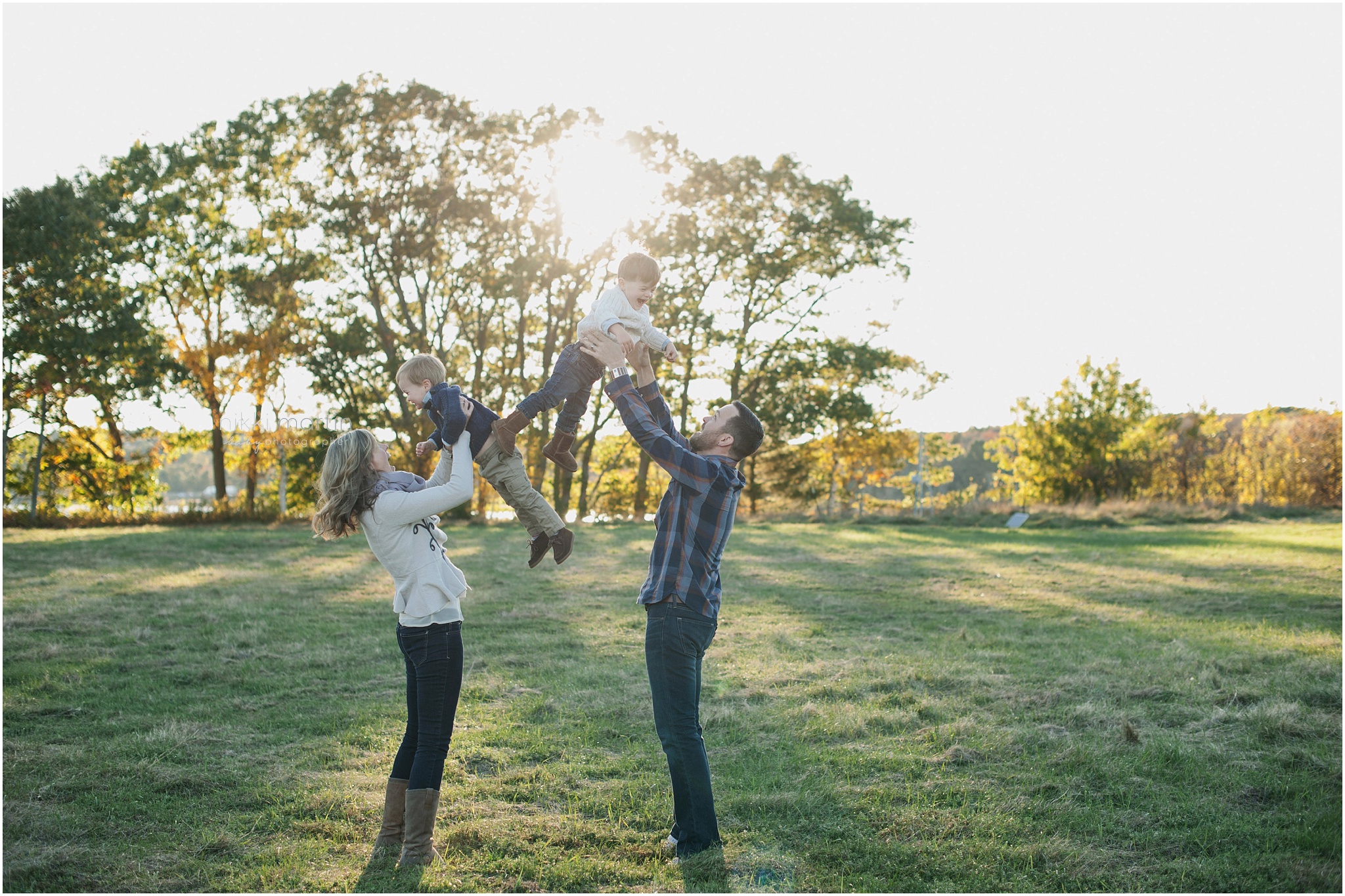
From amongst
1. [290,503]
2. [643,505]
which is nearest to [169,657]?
[643,505]

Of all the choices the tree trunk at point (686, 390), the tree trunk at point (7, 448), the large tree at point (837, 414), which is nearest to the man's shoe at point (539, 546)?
the large tree at point (837, 414)

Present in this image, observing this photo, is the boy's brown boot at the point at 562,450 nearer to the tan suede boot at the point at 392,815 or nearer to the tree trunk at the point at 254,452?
the tan suede boot at the point at 392,815

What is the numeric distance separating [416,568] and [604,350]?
53.6 inches

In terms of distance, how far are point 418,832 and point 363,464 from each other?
1.77 m

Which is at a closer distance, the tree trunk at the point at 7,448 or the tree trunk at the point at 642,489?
the tree trunk at the point at 7,448

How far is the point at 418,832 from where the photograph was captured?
4.37 m

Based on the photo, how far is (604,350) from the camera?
3.78 meters

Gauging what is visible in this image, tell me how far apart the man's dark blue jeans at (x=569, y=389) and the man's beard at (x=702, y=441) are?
533mm

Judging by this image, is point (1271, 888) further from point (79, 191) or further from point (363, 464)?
point (79, 191)

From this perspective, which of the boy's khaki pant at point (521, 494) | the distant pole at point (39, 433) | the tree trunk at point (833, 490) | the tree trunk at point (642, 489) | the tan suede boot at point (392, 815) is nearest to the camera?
the boy's khaki pant at point (521, 494)

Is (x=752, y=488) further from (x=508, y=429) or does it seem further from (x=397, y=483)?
(x=508, y=429)

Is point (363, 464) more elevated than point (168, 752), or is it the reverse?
point (363, 464)

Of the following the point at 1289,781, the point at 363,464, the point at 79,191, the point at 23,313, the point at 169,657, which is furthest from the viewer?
the point at 79,191

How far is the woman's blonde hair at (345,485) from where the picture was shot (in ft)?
13.4
